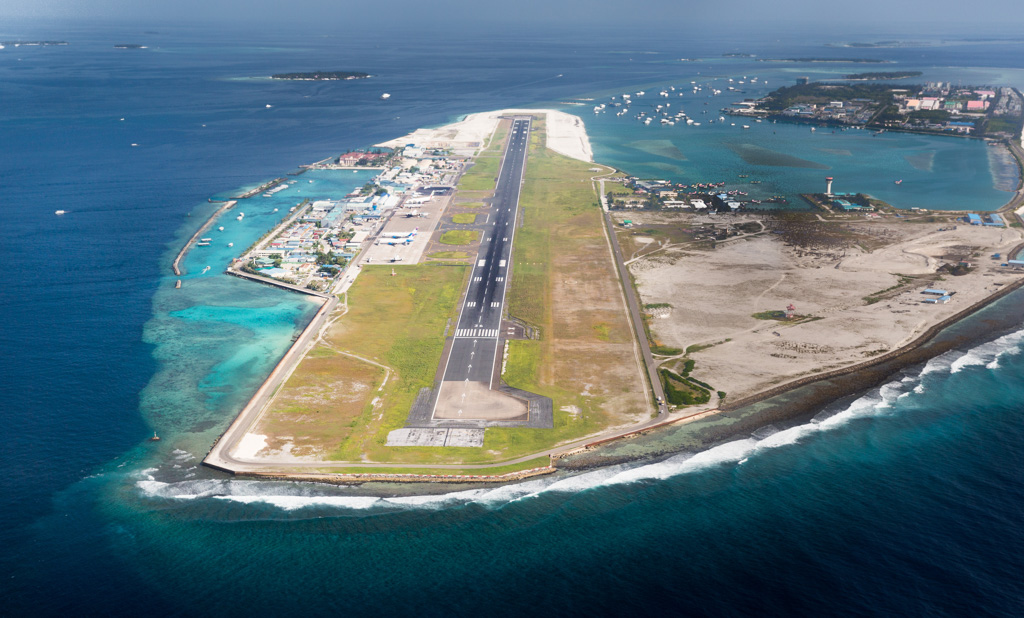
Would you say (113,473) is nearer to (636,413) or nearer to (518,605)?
(518,605)

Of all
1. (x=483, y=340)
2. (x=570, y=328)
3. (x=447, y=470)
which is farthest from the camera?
(x=570, y=328)

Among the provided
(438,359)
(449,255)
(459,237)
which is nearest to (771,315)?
(438,359)

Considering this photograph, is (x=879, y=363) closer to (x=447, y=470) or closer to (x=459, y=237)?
(x=447, y=470)

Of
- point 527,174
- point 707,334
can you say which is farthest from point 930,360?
point 527,174

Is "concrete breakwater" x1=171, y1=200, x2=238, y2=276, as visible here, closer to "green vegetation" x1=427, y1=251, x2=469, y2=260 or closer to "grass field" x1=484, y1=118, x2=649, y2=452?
"green vegetation" x1=427, y1=251, x2=469, y2=260

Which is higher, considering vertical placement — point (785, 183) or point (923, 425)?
point (785, 183)

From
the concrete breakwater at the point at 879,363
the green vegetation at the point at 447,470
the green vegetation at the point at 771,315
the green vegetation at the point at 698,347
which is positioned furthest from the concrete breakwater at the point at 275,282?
the green vegetation at the point at 771,315
